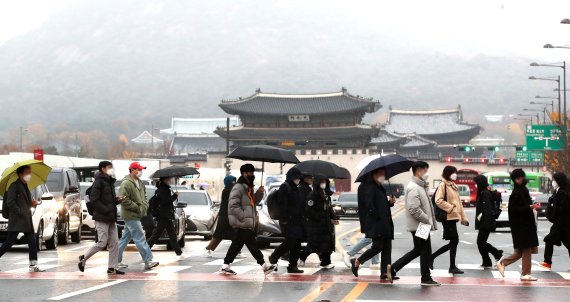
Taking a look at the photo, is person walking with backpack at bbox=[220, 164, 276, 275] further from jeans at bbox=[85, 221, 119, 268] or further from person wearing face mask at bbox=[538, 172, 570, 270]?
person wearing face mask at bbox=[538, 172, 570, 270]

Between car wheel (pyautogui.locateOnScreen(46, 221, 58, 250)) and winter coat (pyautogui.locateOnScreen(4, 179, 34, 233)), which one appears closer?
winter coat (pyautogui.locateOnScreen(4, 179, 34, 233))

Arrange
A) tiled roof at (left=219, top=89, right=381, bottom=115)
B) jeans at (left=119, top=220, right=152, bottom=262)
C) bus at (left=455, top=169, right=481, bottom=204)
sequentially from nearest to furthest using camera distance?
1. jeans at (left=119, top=220, right=152, bottom=262)
2. bus at (left=455, top=169, right=481, bottom=204)
3. tiled roof at (left=219, top=89, right=381, bottom=115)

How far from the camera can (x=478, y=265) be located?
19.1m

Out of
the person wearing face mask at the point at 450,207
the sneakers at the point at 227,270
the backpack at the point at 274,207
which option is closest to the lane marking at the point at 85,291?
the sneakers at the point at 227,270

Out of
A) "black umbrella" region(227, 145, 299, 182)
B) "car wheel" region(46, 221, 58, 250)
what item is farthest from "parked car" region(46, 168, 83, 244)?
"black umbrella" region(227, 145, 299, 182)

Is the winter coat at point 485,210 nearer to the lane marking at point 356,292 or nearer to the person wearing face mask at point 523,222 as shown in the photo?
the person wearing face mask at point 523,222

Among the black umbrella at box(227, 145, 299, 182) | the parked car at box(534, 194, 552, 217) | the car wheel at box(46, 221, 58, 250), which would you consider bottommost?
the parked car at box(534, 194, 552, 217)

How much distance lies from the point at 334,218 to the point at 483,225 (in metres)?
2.46

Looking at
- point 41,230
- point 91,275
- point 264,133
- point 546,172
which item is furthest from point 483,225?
point 264,133

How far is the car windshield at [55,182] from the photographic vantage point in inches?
Result: 1054

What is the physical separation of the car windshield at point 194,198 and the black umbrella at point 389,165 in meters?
13.8

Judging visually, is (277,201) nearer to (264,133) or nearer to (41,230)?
(41,230)

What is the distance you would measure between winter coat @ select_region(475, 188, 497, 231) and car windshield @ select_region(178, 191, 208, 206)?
41.9 feet

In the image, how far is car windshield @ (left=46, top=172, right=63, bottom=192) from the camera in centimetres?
2677
